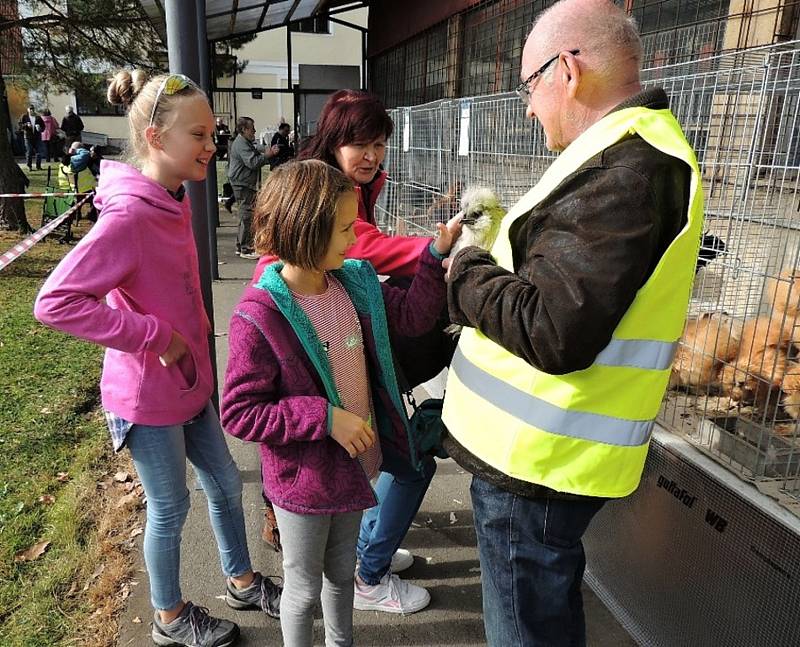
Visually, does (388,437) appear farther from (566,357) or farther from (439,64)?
(439,64)

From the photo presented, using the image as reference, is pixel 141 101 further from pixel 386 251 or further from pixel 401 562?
pixel 401 562

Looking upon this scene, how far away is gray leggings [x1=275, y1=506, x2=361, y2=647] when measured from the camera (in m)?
1.84

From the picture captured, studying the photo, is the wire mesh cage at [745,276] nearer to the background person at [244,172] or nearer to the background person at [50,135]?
the background person at [244,172]

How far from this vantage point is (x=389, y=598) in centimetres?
254

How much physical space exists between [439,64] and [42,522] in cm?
988

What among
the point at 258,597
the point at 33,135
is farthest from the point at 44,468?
the point at 33,135

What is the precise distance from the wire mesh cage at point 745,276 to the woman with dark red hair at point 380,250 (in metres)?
0.95

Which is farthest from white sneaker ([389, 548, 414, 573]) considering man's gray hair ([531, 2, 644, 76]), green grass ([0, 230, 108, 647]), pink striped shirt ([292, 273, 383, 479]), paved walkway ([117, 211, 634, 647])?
man's gray hair ([531, 2, 644, 76])

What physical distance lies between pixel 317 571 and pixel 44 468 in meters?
2.45

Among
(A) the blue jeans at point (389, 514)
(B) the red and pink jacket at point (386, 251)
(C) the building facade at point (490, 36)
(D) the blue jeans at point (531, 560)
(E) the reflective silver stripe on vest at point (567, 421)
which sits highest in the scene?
(C) the building facade at point (490, 36)

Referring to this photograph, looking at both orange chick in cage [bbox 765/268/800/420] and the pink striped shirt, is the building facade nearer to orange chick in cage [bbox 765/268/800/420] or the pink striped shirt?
orange chick in cage [bbox 765/268/800/420]

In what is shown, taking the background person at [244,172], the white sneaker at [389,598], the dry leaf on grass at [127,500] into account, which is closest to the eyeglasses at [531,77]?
the white sneaker at [389,598]

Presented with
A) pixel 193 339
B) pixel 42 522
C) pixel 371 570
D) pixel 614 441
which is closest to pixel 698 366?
pixel 614 441

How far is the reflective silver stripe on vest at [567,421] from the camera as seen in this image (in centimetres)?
140
